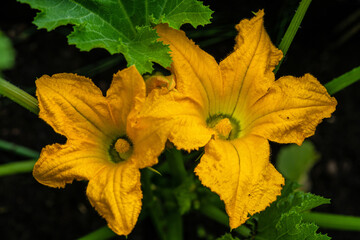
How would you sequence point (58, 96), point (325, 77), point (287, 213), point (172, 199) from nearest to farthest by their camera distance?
point (58, 96)
point (287, 213)
point (172, 199)
point (325, 77)

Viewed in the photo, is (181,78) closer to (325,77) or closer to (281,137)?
(281,137)

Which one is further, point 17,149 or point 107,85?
point 107,85

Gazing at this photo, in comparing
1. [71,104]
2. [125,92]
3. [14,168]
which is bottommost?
[14,168]

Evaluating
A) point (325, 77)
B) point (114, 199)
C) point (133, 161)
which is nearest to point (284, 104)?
point (133, 161)

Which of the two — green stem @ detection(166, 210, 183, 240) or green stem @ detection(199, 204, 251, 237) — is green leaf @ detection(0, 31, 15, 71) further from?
green stem @ detection(199, 204, 251, 237)

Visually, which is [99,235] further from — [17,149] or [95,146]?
[17,149]

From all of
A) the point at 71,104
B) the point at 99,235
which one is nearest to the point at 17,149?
the point at 99,235
